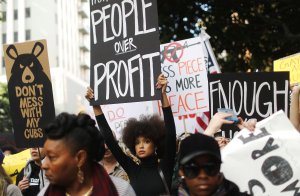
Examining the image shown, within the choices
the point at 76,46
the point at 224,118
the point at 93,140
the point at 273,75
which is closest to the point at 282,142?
the point at 224,118

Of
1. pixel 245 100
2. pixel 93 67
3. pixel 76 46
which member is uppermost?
pixel 76 46

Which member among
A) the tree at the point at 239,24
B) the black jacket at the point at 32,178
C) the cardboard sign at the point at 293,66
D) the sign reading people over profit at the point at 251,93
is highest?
the tree at the point at 239,24

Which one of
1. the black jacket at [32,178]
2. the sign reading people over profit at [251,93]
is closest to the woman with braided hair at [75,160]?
the sign reading people over profit at [251,93]

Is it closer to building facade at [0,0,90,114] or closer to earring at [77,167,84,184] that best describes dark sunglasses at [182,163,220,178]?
earring at [77,167,84,184]

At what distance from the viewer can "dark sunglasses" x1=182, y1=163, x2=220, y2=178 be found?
272cm

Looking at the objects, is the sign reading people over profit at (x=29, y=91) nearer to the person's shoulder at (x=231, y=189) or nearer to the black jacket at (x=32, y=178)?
the black jacket at (x=32, y=178)

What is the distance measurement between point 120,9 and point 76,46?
195ft

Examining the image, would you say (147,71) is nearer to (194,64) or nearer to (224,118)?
(224,118)

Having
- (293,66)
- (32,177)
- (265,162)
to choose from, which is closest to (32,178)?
(32,177)

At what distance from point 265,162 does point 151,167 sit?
3.40ft

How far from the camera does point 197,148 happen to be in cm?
273

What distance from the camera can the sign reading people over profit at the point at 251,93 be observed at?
15.2 feet

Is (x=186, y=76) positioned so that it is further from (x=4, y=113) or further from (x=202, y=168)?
(x=4, y=113)

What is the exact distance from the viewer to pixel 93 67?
4.79 m
